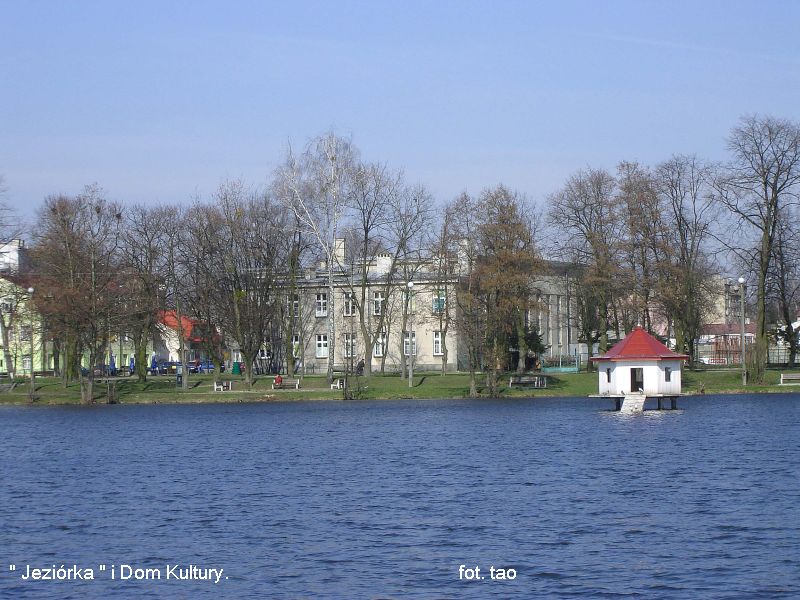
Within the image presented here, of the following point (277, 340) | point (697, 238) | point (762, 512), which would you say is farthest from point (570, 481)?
point (277, 340)

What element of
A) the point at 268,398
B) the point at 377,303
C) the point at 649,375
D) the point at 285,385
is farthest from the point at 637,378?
the point at 377,303

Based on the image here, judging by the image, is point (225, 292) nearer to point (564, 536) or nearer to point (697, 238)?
point (697, 238)

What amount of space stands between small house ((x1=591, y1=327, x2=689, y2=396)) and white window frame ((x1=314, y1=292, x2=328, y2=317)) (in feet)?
138

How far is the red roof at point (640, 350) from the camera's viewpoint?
64.3m

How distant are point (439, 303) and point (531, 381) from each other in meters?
8.62

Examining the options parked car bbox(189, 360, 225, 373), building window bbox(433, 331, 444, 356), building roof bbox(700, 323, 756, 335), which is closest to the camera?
building window bbox(433, 331, 444, 356)

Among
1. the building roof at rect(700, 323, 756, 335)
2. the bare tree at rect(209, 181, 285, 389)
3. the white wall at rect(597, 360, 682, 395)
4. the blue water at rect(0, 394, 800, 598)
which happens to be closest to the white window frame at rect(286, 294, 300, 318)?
the bare tree at rect(209, 181, 285, 389)

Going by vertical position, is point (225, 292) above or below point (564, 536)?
above

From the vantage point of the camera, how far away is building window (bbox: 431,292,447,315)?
8111 centimetres

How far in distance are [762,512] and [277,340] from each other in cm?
7299

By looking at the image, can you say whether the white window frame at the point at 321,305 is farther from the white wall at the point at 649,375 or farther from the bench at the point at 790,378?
the white wall at the point at 649,375

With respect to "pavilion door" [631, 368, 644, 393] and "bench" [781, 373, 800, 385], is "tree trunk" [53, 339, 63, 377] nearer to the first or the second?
"pavilion door" [631, 368, 644, 393]

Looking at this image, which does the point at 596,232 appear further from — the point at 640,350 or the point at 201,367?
the point at 201,367

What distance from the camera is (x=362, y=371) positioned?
3649 inches
